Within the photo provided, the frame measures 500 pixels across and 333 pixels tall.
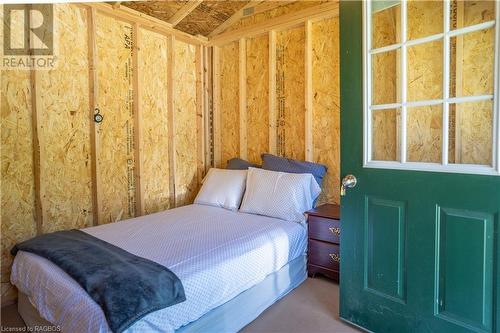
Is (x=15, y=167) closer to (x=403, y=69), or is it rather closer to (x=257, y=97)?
(x=257, y=97)

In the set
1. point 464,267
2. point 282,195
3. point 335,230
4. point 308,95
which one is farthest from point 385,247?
point 308,95

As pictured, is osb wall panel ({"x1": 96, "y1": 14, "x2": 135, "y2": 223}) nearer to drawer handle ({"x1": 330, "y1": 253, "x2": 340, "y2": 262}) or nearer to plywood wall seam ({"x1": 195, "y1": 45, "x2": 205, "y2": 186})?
plywood wall seam ({"x1": 195, "y1": 45, "x2": 205, "y2": 186})

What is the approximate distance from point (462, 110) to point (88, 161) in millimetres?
3014

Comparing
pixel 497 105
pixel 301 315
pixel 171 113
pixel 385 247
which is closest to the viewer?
pixel 497 105

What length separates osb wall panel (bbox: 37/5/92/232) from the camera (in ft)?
8.21

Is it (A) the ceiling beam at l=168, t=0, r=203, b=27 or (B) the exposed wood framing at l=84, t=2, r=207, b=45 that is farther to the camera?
(A) the ceiling beam at l=168, t=0, r=203, b=27

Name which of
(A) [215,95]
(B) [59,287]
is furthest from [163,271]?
(A) [215,95]

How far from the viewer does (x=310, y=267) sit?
258cm

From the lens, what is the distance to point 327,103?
115 inches

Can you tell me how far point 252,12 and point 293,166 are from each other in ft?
6.17

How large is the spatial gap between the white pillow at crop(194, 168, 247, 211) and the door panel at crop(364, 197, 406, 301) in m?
1.44

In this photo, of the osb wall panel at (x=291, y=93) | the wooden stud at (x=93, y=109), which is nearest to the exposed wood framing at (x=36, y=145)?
the wooden stud at (x=93, y=109)

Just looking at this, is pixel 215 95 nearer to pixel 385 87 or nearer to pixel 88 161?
pixel 88 161

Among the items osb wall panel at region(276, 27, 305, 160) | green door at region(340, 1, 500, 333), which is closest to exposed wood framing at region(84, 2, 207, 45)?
osb wall panel at region(276, 27, 305, 160)
